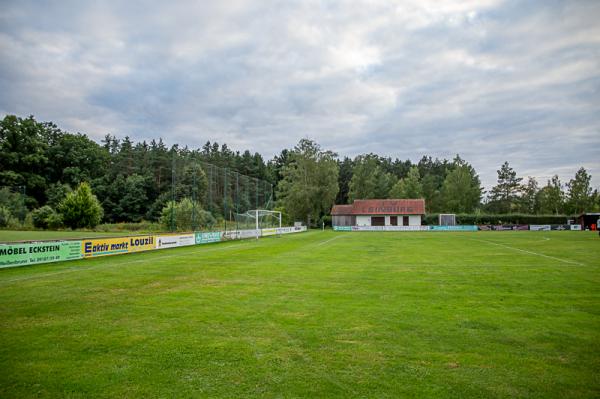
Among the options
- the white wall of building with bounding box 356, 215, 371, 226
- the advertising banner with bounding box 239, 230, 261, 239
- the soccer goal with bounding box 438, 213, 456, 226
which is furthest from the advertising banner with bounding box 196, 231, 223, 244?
the soccer goal with bounding box 438, 213, 456, 226

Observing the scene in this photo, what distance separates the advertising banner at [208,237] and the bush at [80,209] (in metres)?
28.1

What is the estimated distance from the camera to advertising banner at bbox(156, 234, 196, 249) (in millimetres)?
26953

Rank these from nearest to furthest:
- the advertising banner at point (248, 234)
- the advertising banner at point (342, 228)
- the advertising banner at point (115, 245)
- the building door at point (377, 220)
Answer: the advertising banner at point (115, 245), the advertising banner at point (248, 234), the advertising banner at point (342, 228), the building door at point (377, 220)

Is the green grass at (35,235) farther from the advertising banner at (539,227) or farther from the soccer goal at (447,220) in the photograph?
the advertising banner at (539,227)

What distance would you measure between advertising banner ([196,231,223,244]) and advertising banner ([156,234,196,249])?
68cm

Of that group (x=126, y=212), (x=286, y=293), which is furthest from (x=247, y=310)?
(x=126, y=212)

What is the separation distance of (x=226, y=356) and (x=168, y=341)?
1.39m

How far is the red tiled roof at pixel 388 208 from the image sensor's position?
228 ft

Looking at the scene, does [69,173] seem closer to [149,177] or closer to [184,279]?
[149,177]

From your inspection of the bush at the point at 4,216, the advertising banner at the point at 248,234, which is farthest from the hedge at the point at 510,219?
the bush at the point at 4,216

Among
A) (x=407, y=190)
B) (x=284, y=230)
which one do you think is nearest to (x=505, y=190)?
(x=407, y=190)

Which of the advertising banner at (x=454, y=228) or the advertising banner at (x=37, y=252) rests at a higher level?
the advertising banner at (x=37, y=252)

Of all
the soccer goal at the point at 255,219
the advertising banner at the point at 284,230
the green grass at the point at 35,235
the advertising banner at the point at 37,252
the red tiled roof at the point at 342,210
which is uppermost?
the red tiled roof at the point at 342,210

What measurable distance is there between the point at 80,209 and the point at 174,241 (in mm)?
32322
